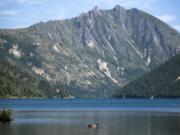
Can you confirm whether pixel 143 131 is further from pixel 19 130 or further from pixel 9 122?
pixel 9 122

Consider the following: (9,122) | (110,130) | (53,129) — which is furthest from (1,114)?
(110,130)

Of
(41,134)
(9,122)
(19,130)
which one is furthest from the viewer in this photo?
(9,122)

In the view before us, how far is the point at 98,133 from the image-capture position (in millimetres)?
111375

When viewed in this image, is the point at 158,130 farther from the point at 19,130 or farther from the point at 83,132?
the point at 19,130

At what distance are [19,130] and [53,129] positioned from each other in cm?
861

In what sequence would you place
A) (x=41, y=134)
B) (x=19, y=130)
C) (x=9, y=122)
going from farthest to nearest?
(x=9, y=122), (x=19, y=130), (x=41, y=134)

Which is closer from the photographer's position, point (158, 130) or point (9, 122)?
point (158, 130)

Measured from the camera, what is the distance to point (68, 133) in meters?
110

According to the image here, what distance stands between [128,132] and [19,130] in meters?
24.9

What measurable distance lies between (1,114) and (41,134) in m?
40.1

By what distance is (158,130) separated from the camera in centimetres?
11731

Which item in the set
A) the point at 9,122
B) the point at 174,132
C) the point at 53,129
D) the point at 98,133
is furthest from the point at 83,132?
the point at 9,122

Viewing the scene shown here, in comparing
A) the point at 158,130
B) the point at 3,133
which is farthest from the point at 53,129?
the point at 158,130

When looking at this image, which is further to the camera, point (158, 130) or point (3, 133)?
point (158, 130)
